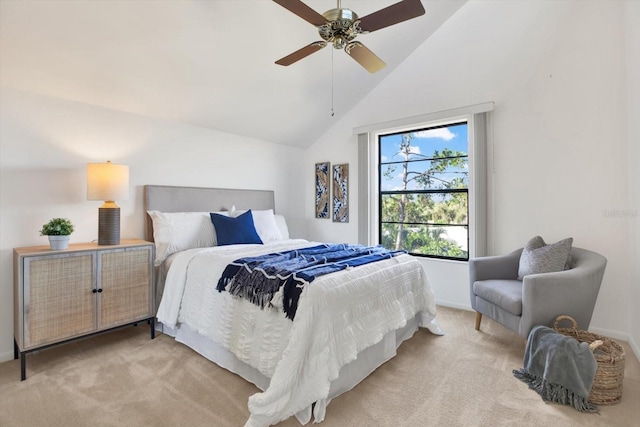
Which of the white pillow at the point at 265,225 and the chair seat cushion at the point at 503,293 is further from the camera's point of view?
the white pillow at the point at 265,225

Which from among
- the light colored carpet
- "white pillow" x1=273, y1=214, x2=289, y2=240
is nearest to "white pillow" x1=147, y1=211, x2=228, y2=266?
the light colored carpet

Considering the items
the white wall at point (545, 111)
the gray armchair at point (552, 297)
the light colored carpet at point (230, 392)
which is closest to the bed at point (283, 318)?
the light colored carpet at point (230, 392)

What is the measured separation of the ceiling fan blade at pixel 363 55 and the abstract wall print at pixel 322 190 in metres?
2.42

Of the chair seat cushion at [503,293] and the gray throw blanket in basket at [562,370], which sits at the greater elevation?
the chair seat cushion at [503,293]

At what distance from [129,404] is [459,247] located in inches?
138

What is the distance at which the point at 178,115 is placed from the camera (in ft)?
11.4

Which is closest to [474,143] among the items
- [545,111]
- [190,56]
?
[545,111]

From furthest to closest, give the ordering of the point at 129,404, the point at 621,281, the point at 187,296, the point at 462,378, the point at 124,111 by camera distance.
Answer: the point at 124,111
the point at 621,281
the point at 187,296
the point at 462,378
the point at 129,404

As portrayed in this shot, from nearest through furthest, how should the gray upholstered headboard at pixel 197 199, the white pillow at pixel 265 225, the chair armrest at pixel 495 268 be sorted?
the chair armrest at pixel 495 268
the gray upholstered headboard at pixel 197 199
the white pillow at pixel 265 225

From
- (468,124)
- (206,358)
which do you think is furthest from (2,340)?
(468,124)

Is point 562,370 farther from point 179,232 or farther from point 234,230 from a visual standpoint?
point 179,232

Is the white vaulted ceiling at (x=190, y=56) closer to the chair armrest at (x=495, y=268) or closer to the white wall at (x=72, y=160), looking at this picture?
the white wall at (x=72, y=160)

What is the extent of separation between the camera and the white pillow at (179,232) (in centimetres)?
305

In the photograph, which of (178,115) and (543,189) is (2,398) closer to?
(178,115)
